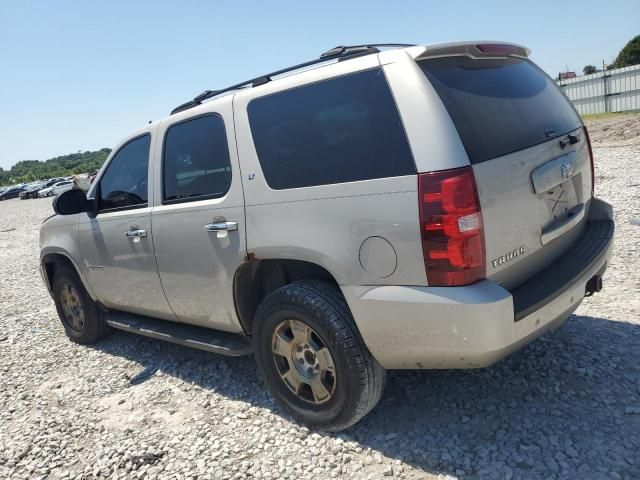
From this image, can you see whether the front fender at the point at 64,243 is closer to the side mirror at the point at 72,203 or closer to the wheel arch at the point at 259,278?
the side mirror at the point at 72,203

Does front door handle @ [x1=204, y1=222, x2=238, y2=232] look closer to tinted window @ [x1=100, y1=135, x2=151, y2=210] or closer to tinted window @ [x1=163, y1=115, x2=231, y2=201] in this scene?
tinted window @ [x1=163, y1=115, x2=231, y2=201]

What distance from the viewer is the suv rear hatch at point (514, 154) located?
2.44 meters

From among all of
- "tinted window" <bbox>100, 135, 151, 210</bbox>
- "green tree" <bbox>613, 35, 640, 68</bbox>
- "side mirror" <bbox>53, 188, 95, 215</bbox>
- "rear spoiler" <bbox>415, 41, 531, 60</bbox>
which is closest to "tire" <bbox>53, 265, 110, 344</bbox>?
"side mirror" <bbox>53, 188, 95, 215</bbox>

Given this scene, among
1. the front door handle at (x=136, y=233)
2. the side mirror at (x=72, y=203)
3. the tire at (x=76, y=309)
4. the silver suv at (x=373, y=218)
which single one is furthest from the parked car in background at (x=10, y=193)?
the silver suv at (x=373, y=218)

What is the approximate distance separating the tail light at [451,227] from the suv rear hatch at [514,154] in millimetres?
65

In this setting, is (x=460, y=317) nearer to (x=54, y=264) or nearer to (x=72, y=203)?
(x=72, y=203)

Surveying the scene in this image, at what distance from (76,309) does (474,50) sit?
14.6 feet

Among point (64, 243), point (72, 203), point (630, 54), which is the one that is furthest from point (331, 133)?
point (630, 54)

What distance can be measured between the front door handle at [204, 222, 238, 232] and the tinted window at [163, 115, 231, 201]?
0.19 meters

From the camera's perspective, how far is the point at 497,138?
8.36ft

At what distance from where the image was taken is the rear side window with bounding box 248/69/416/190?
2516 millimetres

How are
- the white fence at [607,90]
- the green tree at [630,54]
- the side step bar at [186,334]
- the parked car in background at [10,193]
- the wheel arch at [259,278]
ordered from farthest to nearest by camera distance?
the parked car in background at [10,193] → the green tree at [630,54] → the white fence at [607,90] → the side step bar at [186,334] → the wheel arch at [259,278]

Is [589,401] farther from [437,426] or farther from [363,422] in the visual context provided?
[363,422]

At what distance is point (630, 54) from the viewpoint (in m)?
35.4
